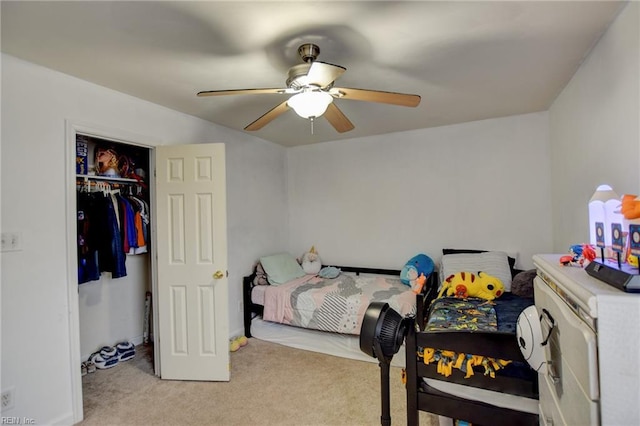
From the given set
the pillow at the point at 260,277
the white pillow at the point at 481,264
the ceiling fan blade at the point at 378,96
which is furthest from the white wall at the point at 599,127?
the pillow at the point at 260,277

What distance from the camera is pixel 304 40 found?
1.78 m

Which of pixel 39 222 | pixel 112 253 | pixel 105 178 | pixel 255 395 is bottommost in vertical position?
pixel 255 395

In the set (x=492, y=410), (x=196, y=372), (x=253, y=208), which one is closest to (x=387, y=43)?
(x=492, y=410)

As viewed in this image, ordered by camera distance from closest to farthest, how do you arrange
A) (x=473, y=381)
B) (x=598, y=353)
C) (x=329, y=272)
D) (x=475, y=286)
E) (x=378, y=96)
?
1. (x=598, y=353)
2. (x=473, y=381)
3. (x=378, y=96)
4. (x=475, y=286)
5. (x=329, y=272)

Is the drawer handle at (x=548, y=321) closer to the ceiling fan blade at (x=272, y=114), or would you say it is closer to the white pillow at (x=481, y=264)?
the ceiling fan blade at (x=272, y=114)

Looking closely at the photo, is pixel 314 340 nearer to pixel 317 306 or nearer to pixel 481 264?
pixel 317 306

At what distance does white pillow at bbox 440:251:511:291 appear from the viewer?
3154 mm

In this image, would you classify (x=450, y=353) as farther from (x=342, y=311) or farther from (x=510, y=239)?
(x=510, y=239)

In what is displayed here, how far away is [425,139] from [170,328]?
3.40 m

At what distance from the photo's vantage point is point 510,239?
11.3ft

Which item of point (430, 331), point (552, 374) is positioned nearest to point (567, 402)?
point (552, 374)

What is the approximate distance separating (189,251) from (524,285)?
120 inches

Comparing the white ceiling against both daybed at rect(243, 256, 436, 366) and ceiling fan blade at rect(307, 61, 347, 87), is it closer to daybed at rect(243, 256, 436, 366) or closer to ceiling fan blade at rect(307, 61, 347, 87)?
ceiling fan blade at rect(307, 61, 347, 87)

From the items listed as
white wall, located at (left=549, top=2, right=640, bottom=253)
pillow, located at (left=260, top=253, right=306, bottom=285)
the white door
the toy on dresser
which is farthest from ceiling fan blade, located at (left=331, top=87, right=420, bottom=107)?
pillow, located at (left=260, top=253, right=306, bottom=285)
